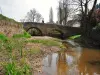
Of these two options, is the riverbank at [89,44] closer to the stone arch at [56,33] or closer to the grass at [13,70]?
the stone arch at [56,33]

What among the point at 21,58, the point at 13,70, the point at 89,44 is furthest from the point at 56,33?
the point at 13,70

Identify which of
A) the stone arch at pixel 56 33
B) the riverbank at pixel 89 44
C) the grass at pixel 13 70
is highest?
the grass at pixel 13 70

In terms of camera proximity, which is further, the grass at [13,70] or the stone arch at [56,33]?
the stone arch at [56,33]

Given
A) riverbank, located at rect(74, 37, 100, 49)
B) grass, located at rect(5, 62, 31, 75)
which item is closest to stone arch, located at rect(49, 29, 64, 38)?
riverbank, located at rect(74, 37, 100, 49)

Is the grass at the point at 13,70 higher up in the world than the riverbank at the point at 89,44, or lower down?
higher up

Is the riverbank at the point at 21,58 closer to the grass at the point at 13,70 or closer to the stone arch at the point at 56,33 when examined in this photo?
the grass at the point at 13,70

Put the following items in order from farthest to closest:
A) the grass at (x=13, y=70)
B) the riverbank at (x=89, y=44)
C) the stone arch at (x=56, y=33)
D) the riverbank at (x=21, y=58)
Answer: the stone arch at (x=56, y=33) < the riverbank at (x=89, y=44) < the riverbank at (x=21, y=58) < the grass at (x=13, y=70)

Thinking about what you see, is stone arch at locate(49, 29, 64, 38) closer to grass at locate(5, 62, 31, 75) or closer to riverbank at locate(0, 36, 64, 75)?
riverbank at locate(0, 36, 64, 75)

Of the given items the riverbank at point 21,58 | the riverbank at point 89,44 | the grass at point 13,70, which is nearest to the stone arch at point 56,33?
the riverbank at point 89,44

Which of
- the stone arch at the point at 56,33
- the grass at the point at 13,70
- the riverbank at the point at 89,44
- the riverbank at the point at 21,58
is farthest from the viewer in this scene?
the stone arch at the point at 56,33

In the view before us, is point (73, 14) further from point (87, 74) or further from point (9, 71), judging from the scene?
point (9, 71)

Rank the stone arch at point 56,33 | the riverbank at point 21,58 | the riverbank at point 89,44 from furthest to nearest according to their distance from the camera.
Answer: the stone arch at point 56,33 < the riverbank at point 89,44 < the riverbank at point 21,58

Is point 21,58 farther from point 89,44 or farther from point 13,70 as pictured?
point 89,44

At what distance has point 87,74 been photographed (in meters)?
8.74
